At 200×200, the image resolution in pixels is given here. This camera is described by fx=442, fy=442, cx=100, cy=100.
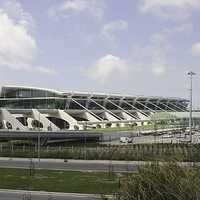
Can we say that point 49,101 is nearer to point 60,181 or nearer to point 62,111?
point 62,111

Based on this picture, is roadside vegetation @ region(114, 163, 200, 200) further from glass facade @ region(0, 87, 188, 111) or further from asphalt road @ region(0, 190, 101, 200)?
A: glass facade @ region(0, 87, 188, 111)

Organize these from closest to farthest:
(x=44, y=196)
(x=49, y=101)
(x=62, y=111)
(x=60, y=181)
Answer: (x=44, y=196) → (x=60, y=181) → (x=62, y=111) → (x=49, y=101)

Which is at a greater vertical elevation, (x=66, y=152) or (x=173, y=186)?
(x=173, y=186)

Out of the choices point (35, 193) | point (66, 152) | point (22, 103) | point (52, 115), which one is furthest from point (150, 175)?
point (22, 103)

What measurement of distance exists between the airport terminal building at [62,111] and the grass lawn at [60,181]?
88701 millimetres

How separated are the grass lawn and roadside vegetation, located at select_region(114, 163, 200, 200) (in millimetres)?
15941

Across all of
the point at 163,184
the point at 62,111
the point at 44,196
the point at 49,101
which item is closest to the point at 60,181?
the point at 44,196

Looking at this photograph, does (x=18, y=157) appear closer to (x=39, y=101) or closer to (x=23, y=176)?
(x=23, y=176)

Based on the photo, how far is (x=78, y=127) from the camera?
132m

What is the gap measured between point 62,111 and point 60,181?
348 ft

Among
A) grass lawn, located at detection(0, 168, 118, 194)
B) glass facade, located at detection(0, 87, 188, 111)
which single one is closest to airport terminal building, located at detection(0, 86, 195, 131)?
glass facade, located at detection(0, 87, 188, 111)

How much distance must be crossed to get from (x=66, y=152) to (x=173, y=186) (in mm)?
50092

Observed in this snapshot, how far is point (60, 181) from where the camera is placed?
3406 centimetres

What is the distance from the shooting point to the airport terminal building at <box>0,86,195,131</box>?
136m
